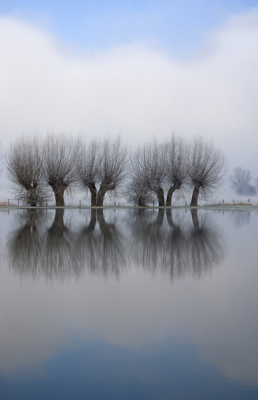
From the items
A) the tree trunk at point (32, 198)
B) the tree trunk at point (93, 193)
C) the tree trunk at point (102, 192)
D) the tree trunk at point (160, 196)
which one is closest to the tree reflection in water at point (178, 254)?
the tree trunk at point (32, 198)

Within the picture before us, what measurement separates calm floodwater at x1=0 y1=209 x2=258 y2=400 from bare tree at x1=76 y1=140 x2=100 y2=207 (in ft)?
120

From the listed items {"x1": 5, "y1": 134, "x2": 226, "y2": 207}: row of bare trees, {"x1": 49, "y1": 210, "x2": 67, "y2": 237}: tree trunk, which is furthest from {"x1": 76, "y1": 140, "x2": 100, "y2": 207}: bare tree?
{"x1": 49, "y1": 210, "x2": 67, "y2": 237}: tree trunk

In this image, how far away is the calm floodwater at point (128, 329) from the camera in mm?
2867

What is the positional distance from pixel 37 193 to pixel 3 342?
3992cm

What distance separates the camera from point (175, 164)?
45781 mm

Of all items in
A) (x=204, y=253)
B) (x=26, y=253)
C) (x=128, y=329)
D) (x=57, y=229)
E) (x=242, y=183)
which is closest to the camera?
(x=128, y=329)

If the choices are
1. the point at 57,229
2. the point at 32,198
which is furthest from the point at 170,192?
the point at 57,229

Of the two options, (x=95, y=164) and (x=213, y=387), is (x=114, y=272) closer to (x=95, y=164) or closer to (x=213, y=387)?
(x=213, y=387)

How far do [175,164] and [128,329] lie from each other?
42.5 m

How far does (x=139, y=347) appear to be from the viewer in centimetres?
348

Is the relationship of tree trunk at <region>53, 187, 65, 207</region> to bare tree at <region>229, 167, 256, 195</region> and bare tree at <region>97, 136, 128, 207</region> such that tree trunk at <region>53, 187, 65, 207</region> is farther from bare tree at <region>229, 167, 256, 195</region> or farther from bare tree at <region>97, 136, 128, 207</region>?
bare tree at <region>229, 167, 256, 195</region>

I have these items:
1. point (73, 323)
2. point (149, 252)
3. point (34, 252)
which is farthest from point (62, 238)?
point (73, 323)

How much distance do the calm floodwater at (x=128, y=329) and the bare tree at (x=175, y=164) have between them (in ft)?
126

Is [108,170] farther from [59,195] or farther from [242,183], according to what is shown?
[242,183]
